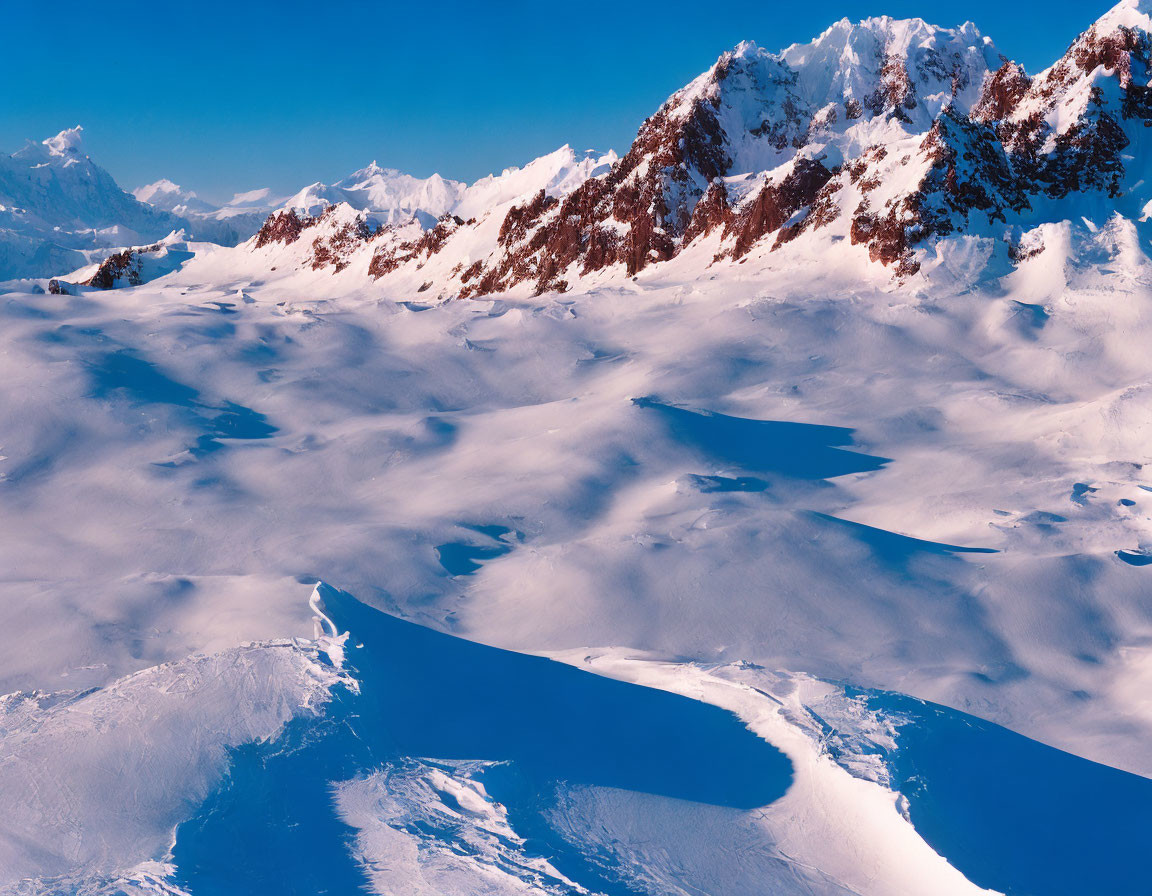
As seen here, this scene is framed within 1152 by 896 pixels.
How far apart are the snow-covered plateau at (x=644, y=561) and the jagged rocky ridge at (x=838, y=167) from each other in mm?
330

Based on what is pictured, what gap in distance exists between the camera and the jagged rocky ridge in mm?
34812

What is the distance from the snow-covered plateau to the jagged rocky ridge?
1.08 feet

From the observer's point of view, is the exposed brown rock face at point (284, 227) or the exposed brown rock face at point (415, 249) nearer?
the exposed brown rock face at point (415, 249)

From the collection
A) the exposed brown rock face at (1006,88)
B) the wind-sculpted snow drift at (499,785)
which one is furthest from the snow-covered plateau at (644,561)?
the exposed brown rock face at (1006,88)

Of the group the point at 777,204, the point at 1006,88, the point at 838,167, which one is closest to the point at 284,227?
the point at 777,204

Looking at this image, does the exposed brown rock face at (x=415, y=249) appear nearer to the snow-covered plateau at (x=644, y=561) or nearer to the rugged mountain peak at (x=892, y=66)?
the rugged mountain peak at (x=892, y=66)

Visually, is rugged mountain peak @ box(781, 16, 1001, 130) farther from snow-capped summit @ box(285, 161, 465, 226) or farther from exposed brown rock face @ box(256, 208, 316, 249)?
exposed brown rock face @ box(256, 208, 316, 249)

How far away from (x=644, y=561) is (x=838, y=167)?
32.7 metres

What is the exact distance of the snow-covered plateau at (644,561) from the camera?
823 cm

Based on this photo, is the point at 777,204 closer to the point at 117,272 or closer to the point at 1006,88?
the point at 1006,88

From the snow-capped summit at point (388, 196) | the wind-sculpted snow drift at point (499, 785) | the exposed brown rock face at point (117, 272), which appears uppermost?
the snow-capped summit at point (388, 196)

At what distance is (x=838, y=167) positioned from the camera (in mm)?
43000

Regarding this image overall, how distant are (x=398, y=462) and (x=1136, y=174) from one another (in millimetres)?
31146

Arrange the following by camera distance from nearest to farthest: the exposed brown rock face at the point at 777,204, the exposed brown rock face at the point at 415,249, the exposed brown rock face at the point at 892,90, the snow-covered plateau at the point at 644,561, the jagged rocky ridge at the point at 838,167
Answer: the snow-covered plateau at the point at 644,561
the jagged rocky ridge at the point at 838,167
the exposed brown rock face at the point at 777,204
the exposed brown rock face at the point at 892,90
the exposed brown rock face at the point at 415,249
